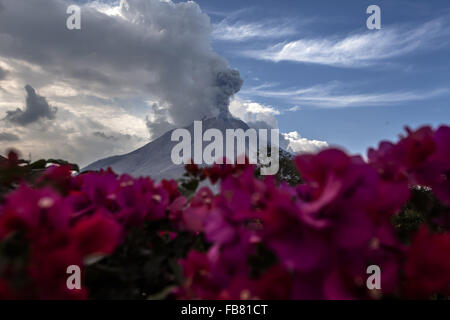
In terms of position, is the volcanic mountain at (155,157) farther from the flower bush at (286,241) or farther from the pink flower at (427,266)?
the pink flower at (427,266)

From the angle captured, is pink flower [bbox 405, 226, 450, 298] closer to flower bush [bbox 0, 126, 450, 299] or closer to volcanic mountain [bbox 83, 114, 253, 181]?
flower bush [bbox 0, 126, 450, 299]

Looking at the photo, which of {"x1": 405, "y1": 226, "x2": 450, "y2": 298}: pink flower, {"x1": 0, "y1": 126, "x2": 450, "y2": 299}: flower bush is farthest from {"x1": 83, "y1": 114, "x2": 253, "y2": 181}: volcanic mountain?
{"x1": 405, "y1": 226, "x2": 450, "y2": 298}: pink flower

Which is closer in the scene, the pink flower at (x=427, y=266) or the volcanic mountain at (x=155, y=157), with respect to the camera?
the pink flower at (x=427, y=266)

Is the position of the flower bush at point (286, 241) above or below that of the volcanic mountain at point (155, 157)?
below

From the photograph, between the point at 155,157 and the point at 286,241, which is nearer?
the point at 286,241

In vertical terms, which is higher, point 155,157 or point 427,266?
point 155,157

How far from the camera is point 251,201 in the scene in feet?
3.26

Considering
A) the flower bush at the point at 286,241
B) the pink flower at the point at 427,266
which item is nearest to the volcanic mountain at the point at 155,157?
the flower bush at the point at 286,241

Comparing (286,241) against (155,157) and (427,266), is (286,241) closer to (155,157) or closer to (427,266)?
(427,266)

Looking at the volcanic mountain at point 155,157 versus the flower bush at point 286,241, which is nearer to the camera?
the flower bush at point 286,241

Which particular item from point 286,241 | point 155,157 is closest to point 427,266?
point 286,241
